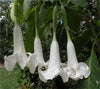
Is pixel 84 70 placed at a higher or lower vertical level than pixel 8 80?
higher

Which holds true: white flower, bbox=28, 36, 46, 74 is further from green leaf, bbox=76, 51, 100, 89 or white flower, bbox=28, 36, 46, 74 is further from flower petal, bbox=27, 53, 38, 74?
green leaf, bbox=76, 51, 100, 89

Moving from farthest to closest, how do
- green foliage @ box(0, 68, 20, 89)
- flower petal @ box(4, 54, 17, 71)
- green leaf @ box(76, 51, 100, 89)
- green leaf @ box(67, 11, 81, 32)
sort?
green foliage @ box(0, 68, 20, 89), green leaf @ box(67, 11, 81, 32), green leaf @ box(76, 51, 100, 89), flower petal @ box(4, 54, 17, 71)

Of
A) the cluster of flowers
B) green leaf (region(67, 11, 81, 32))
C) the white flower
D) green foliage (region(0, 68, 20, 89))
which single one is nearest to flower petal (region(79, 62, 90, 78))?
the cluster of flowers

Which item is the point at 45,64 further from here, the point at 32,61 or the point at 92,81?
the point at 92,81

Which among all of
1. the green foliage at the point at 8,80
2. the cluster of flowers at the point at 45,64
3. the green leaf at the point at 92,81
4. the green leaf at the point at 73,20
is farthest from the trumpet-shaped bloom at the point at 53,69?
the green foliage at the point at 8,80

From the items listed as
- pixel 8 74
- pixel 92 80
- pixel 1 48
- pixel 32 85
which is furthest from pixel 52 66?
pixel 1 48

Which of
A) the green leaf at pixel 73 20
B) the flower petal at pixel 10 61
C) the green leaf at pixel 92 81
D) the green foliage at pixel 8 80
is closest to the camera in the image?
the flower petal at pixel 10 61

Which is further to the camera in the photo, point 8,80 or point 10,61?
point 8,80

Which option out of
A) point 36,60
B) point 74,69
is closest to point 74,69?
point 74,69

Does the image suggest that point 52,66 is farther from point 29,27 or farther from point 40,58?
point 29,27

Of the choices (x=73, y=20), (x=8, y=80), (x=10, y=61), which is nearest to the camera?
(x=10, y=61)

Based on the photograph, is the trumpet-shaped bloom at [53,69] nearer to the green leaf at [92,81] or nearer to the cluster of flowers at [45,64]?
the cluster of flowers at [45,64]

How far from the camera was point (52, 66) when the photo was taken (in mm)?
469

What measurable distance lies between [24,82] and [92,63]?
211 centimetres
